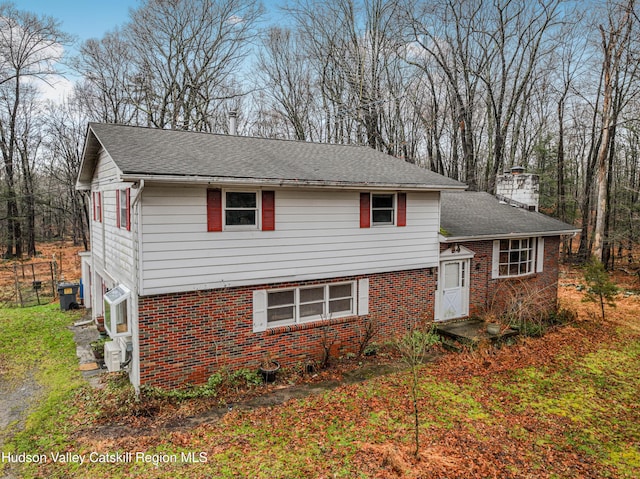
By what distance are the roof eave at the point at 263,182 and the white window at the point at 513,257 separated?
3909 mm

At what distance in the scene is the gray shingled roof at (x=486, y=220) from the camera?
12.2 meters

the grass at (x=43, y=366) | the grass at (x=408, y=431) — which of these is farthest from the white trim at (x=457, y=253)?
the grass at (x=43, y=366)

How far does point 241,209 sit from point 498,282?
29.7 feet

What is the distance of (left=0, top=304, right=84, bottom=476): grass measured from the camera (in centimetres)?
667

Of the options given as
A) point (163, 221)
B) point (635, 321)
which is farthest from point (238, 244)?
point (635, 321)

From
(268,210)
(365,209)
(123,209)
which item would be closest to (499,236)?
(365,209)

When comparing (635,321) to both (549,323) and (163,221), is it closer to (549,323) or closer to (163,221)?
(549,323)

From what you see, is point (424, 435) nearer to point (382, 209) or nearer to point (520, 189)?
point (382, 209)

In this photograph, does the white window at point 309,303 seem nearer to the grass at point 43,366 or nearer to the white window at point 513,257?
the grass at point 43,366

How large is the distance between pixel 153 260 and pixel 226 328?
2116 mm

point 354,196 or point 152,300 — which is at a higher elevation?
point 354,196

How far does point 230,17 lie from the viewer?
23359 mm

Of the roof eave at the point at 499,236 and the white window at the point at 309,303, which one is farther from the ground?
the roof eave at the point at 499,236

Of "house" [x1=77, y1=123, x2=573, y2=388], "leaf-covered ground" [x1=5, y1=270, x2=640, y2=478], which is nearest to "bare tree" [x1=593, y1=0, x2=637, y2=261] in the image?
"house" [x1=77, y1=123, x2=573, y2=388]
